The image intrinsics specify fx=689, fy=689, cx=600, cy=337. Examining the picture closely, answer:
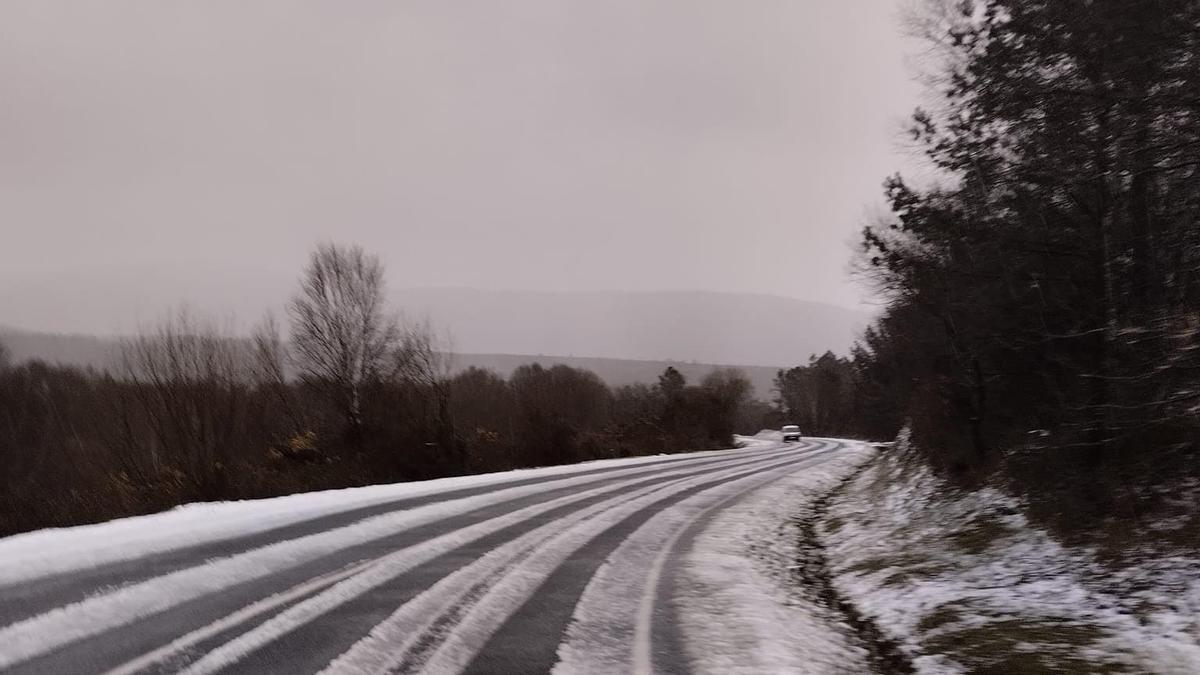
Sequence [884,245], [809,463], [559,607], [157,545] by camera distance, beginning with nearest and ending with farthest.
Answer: [559,607], [157,545], [884,245], [809,463]

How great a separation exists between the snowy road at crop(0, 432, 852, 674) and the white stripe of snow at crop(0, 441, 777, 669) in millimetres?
21

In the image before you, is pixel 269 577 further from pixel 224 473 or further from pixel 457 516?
pixel 224 473

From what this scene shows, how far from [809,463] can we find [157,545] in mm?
25206

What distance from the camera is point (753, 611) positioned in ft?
22.3

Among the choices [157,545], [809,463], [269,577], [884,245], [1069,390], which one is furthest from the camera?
[809,463]

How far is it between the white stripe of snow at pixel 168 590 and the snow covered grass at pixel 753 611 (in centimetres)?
452

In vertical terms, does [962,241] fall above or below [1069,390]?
above

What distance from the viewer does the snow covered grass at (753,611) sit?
546 centimetres

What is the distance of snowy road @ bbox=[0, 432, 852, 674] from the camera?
16.6ft

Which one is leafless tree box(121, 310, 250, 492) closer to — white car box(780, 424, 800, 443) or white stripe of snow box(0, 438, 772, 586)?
white stripe of snow box(0, 438, 772, 586)

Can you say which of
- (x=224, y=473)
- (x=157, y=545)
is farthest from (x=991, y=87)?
(x=224, y=473)

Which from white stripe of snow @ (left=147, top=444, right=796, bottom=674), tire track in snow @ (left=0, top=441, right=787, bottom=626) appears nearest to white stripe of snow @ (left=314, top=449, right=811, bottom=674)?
white stripe of snow @ (left=147, top=444, right=796, bottom=674)

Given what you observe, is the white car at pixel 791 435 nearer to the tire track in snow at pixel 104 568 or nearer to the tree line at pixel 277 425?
the tree line at pixel 277 425

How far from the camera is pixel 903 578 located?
8430 mm
